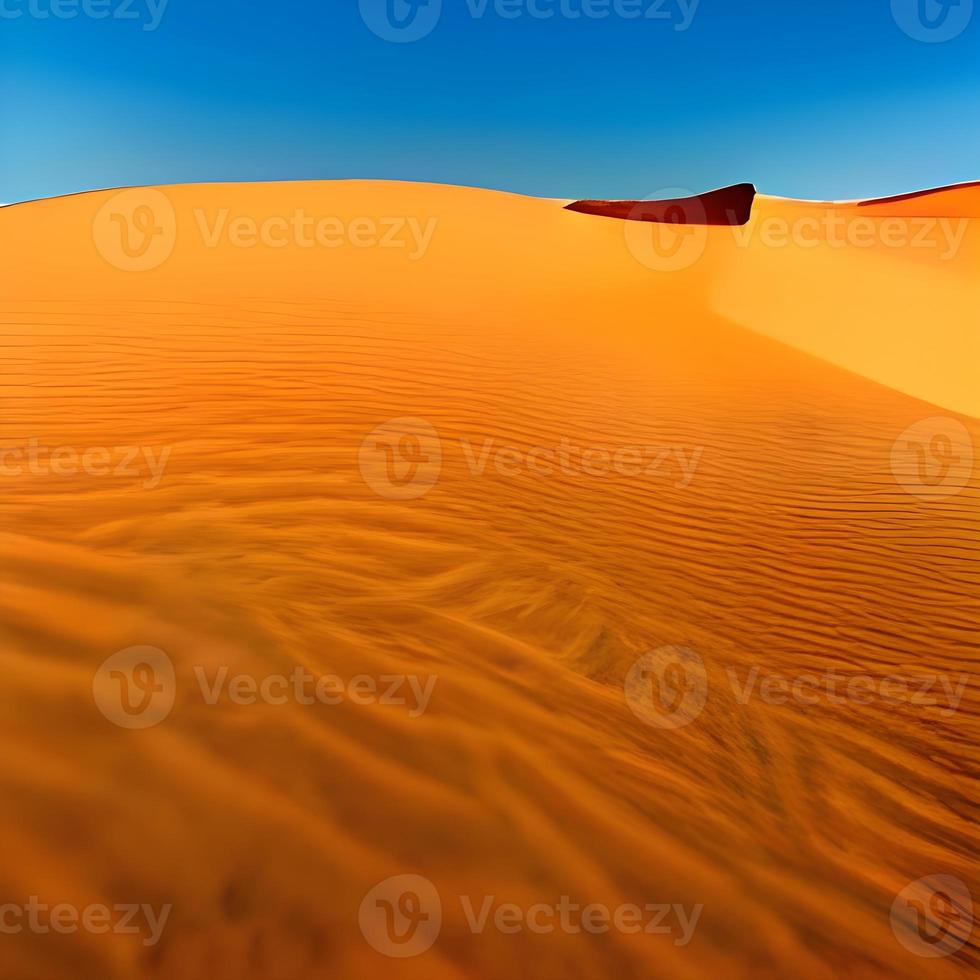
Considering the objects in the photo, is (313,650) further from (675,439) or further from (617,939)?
(675,439)

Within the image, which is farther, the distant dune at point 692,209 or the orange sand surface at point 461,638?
the distant dune at point 692,209

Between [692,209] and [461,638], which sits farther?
[692,209]

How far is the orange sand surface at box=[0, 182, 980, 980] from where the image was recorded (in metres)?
1.59

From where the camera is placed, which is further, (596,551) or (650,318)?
(650,318)

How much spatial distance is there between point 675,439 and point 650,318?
247 inches

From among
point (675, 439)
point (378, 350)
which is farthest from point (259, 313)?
point (675, 439)

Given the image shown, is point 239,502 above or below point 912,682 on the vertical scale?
below

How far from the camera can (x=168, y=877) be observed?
58.8 inches

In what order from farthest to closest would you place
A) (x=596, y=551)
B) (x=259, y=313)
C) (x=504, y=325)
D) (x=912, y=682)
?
(x=504, y=325), (x=259, y=313), (x=596, y=551), (x=912, y=682)

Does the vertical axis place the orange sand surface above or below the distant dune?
below

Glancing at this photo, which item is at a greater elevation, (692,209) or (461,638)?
(692,209)

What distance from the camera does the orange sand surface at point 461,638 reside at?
1592 millimetres

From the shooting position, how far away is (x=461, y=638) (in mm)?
2736

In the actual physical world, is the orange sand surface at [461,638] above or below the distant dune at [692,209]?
below
